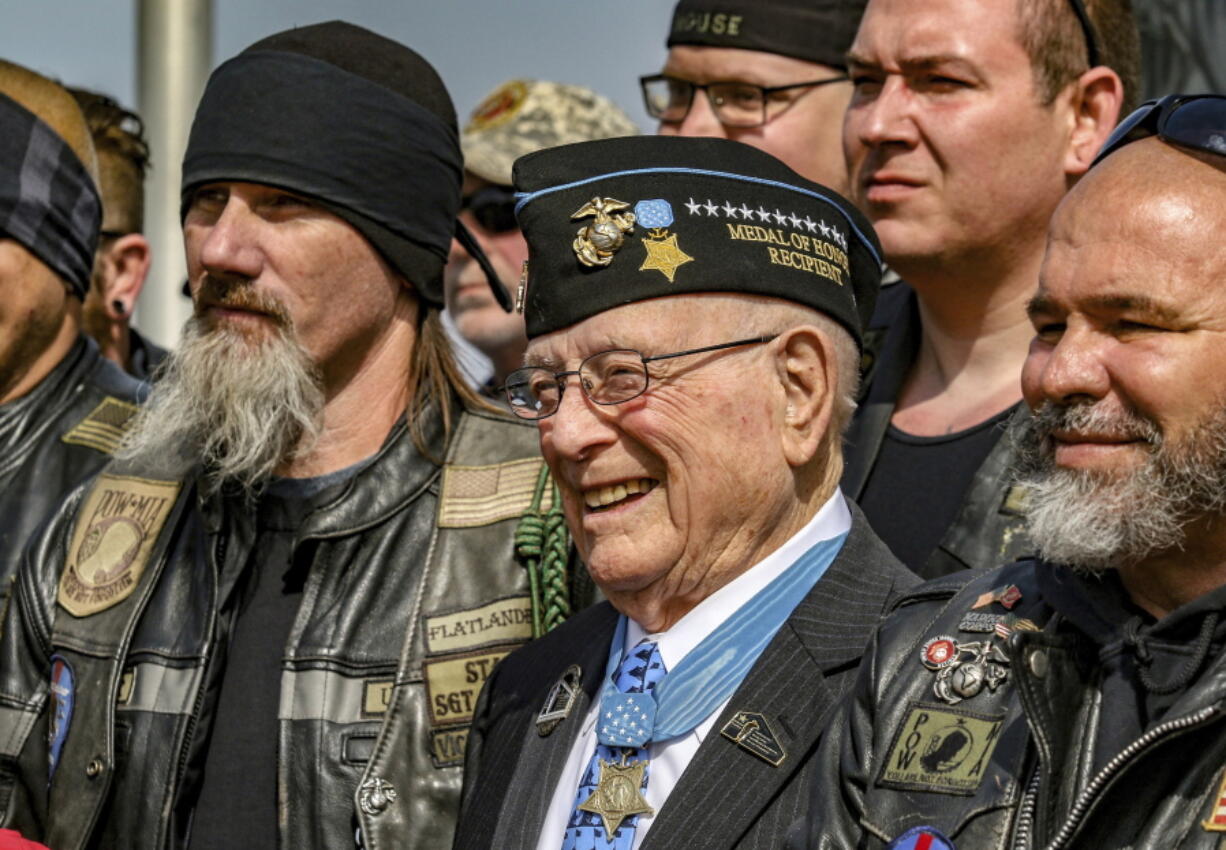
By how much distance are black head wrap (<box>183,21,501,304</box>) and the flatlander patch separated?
701 mm

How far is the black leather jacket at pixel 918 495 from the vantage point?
3.89 meters

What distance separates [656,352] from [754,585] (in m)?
0.46

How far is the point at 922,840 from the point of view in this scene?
8.71 ft

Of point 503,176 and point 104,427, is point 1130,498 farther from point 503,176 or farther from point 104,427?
point 503,176

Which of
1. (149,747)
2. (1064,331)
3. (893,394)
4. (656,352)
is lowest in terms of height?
(149,747)

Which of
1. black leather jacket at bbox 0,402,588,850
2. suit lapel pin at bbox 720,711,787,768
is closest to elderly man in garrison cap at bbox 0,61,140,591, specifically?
black leather jacket at bbox 0,402,588,850

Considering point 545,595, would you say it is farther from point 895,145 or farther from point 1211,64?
point 1211,64

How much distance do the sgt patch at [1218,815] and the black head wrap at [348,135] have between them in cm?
250

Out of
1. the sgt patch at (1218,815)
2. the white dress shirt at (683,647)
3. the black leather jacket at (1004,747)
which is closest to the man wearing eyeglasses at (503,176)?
the white dress shirt at (683,647)

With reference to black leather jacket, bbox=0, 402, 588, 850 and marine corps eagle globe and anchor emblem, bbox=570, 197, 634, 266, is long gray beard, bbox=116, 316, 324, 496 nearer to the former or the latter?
black leather jacket, bbox=0, 402, 588, 850

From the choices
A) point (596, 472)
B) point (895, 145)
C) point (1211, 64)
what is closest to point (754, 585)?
point (596, 472)

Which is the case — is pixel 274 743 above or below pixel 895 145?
below

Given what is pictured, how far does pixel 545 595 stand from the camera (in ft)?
13.4

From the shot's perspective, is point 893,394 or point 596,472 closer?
point 596,472
